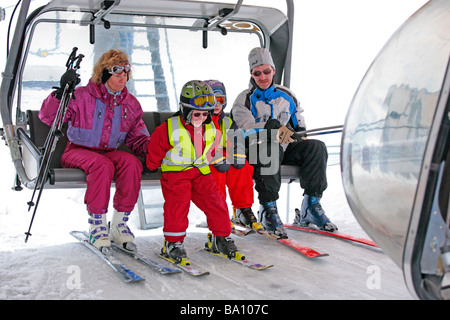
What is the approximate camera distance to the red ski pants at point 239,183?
4285mm

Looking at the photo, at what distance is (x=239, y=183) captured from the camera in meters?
4.37

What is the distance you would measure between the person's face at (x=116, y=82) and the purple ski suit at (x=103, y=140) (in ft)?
0.20

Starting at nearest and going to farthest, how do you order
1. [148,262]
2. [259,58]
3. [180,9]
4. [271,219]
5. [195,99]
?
[148,262]
[195,99]
[271,219]
[259,58]
[180,9]

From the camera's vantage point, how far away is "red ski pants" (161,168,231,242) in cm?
351

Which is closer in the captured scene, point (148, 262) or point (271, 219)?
point (148, 262)

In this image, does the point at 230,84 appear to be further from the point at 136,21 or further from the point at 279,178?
the point at 279,178

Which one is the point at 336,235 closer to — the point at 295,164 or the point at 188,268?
the point at 295,164

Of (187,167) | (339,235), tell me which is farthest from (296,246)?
(187,167)

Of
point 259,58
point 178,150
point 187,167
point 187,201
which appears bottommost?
point 187,201

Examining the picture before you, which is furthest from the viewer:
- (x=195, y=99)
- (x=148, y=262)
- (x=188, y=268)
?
(x=195, y=99)

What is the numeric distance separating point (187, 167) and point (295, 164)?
130 centimetres

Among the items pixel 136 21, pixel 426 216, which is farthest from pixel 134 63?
pixel 426 216

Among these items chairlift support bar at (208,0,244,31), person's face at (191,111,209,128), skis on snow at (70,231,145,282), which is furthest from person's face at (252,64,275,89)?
skis on snow at (70,231,145,282)
